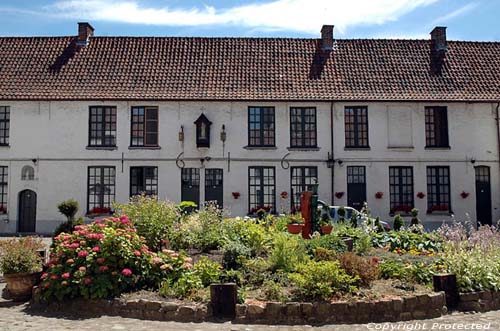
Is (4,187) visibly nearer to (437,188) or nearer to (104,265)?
(104,265)

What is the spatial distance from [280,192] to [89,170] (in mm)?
9219

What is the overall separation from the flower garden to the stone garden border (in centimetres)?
23

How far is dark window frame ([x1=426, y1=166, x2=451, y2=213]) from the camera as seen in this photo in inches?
942

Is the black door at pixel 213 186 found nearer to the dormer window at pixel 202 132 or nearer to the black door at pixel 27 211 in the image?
the dormer window at pixel 202 132

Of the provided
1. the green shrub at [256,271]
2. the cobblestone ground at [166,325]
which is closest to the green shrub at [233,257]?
the green shrub at [256,271]

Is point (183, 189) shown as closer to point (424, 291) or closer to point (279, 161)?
point (279, 161)

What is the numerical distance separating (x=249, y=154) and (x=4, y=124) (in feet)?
39.5

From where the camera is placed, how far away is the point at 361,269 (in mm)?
9828

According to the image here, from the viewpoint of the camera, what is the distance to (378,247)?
13.8 metres

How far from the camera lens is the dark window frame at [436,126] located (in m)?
Answer: 24.3

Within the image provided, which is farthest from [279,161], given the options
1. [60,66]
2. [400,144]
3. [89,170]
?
[60,66]

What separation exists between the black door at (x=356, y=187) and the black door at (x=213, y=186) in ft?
20.4

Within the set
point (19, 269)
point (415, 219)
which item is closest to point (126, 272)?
point (19, 269)

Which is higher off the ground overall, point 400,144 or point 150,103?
point 150,103
